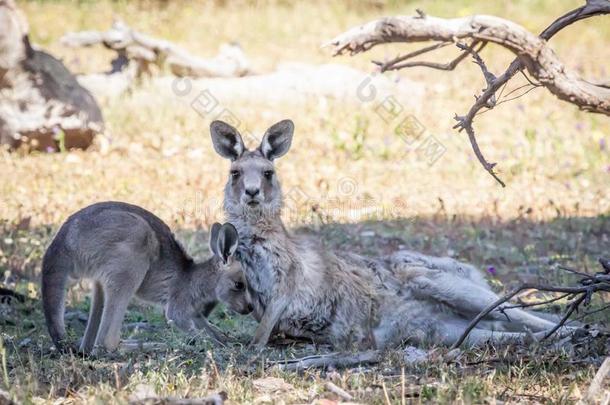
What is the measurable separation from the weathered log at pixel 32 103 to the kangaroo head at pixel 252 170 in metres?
4.82

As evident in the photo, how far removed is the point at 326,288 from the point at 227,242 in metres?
0.70

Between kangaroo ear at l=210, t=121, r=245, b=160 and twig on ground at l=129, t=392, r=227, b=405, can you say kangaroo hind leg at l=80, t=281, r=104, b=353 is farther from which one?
twig on ground at l=129, t=392, r=227, b=405

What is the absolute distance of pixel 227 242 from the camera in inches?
232

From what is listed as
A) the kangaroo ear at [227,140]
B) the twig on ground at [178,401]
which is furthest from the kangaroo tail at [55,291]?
the twig on ground at [178,401]

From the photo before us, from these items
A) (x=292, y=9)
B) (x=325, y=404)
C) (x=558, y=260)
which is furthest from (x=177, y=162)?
(x=292, y=9)

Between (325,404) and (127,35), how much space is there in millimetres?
9708

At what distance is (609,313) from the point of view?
6.46m

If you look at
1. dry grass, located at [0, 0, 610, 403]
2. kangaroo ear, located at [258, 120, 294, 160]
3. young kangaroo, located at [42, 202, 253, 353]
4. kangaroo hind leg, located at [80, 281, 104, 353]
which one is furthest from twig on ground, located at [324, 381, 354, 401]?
kangaroo ear, located at [258, 120, 294, 160]

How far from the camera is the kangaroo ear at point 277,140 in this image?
624 centimetres

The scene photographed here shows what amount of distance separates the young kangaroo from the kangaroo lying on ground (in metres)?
0.20

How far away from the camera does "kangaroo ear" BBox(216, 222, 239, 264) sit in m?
5.81

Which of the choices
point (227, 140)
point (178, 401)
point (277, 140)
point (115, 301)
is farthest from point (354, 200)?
point (178, 401)

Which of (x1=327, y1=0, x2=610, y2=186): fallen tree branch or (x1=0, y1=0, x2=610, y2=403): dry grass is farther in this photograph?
(x1=327, y1=0, x2=610, y2=186): fallen tree branch

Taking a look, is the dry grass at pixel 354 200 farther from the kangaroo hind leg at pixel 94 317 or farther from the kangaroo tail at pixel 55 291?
the kangaroo hind leg at pixel 94 317
